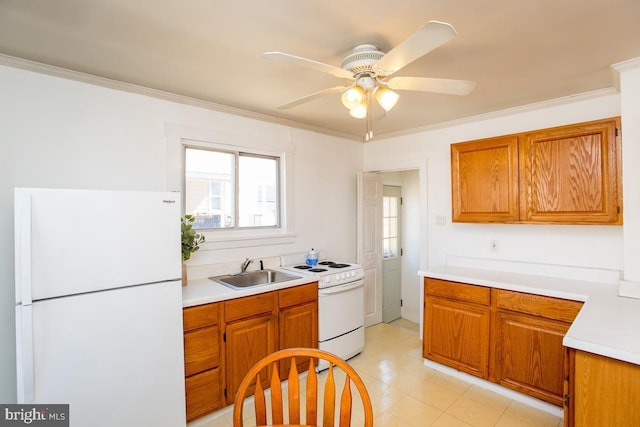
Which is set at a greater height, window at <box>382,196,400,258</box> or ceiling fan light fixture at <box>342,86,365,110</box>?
ceiling fan light fixture at <box>342,86,365,110</box>

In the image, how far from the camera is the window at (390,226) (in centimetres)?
437

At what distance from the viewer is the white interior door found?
3865 millimetres

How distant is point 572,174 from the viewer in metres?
2.31

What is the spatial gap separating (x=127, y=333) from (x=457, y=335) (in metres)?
2.52

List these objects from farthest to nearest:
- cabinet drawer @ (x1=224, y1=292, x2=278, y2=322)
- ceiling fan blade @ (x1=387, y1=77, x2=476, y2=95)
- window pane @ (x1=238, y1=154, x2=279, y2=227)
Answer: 1. window pane @ (x1=238, y1=154, x2=279, y2=227)
2. cabinet drawer @ (x1=224, y1=292, x2=278, y2=322)
3. ceiling fan blade @ (x1=387, y1=77, x2=476, y2=95)

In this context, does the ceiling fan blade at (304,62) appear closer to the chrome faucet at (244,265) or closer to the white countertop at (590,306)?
the white countertop at (590,306)

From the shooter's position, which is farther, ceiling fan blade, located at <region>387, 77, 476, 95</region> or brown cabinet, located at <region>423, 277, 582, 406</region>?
brown cabinet, located at <region>423, 277, 582, 406</region>

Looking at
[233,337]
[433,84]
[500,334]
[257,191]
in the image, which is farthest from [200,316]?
[500,334]

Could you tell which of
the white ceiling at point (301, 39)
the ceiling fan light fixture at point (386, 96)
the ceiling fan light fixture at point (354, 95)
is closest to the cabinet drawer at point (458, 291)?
the white ceiling at point (301, 39)

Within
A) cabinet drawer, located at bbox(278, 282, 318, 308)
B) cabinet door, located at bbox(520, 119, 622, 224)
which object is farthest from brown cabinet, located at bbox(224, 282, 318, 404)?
cabinet door, located at bbox(520, 119, 622, 224)

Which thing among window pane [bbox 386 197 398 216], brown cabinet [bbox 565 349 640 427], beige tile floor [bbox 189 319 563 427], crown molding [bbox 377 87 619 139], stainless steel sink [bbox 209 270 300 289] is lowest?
beige tile floor [bbox 189 319 563 427]

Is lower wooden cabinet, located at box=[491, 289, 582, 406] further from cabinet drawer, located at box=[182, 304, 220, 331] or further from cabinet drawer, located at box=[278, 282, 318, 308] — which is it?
cabinet drawer, located at box=[182, 304, 220, 331]

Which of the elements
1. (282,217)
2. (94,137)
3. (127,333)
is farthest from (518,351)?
(94,137)

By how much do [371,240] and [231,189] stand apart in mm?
1927
